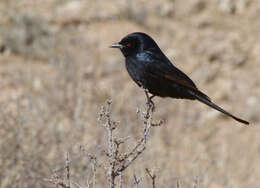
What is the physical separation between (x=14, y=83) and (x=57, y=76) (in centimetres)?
70

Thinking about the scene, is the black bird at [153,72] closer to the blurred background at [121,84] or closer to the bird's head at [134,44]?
the bird's head at [134,44]

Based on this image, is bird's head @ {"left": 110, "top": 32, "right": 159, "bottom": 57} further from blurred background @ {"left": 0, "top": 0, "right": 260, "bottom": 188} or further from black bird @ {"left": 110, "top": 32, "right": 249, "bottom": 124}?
blurred background @ {"left": 0, "top": 0, "right": 260, "bottom": 188}

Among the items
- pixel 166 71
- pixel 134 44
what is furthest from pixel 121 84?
pixel 166 71

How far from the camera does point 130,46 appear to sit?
5098 millimetres

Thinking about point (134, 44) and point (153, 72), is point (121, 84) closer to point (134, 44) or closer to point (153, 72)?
point (134, 44)

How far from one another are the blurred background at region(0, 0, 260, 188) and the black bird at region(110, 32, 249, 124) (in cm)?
156

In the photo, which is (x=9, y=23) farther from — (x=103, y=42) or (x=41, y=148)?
(x=41, y=148)

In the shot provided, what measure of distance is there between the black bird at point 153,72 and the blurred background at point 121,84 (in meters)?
1.56

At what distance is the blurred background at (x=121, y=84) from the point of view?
677 centimetres

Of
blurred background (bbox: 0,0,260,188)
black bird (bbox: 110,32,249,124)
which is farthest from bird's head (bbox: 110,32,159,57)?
blurred background (bbox: 0,0,260,188)

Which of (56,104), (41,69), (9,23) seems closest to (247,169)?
(56,104)

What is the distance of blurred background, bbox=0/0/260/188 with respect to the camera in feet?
22.2

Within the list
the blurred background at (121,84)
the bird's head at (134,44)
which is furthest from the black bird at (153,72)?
the blurred background at (121,84)

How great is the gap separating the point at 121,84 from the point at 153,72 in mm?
4908
